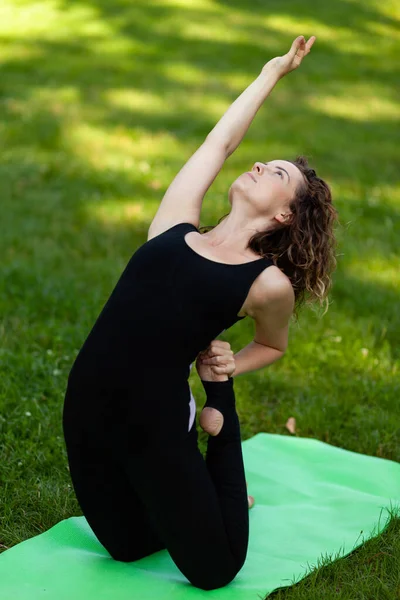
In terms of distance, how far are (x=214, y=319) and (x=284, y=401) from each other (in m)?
1.62

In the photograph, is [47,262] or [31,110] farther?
[31,110]

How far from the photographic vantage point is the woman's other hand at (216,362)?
2803mm

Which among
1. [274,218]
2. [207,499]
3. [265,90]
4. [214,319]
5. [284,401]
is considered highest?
[265,90]

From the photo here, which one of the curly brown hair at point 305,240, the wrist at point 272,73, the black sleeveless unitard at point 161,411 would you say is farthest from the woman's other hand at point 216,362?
the wrist at point 272,73

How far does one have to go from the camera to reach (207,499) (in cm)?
266

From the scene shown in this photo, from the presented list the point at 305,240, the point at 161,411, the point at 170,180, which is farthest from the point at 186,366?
the point at 170,180

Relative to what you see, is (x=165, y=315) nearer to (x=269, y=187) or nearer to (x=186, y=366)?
(x=186, y=366)

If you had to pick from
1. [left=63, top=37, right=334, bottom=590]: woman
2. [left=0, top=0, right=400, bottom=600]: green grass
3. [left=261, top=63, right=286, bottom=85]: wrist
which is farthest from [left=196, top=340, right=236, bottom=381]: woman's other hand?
[left=261, top=63, right=286, bottom=85]: wrist

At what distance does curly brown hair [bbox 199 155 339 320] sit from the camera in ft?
9.36

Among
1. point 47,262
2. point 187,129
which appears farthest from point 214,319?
point 187,129

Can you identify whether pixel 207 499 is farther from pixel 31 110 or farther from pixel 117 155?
pixel 31 110

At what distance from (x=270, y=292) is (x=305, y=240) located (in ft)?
0.90

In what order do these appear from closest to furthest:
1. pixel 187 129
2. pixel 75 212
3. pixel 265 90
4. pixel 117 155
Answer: pixel 265 90 → pixel 75 212 → pixel 117 155 → pixel 187 129

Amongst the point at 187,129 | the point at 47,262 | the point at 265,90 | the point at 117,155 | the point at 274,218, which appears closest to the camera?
the point at 274,218
